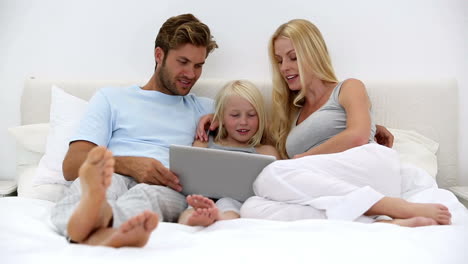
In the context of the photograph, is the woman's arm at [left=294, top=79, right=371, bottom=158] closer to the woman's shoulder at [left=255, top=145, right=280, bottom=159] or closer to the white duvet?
the woman's shoulder at [left=255, top=145, right=280, bottom=159]

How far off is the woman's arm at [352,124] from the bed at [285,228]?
22 cm

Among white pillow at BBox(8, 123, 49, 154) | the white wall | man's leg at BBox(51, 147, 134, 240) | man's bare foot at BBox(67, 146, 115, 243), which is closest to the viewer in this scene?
man's bare foot at BBox(67, 146, 115, 243)

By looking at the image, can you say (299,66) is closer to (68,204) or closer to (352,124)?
(352,124)

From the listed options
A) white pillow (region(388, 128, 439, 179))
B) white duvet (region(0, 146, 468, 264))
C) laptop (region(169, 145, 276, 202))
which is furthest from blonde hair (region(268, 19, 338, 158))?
white duvet (region(0, 146, 468, 264))

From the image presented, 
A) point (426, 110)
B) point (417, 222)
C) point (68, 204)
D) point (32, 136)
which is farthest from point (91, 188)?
point (426, 110)

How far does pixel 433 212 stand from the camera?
1.31 m

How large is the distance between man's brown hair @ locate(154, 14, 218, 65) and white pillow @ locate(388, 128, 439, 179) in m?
0.87

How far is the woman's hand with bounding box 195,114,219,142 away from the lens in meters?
1.95

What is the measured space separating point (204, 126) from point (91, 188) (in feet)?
3.05

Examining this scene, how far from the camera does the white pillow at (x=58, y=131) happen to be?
192cm

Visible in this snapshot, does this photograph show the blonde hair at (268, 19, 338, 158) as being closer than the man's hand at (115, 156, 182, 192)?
No

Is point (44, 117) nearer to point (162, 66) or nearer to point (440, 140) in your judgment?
point (162, 66)

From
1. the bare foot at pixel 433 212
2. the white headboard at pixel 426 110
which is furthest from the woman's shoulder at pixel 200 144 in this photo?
the bare foot at pixel 433 212

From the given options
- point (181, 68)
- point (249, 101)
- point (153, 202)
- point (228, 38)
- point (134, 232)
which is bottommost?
point (153, 202)
